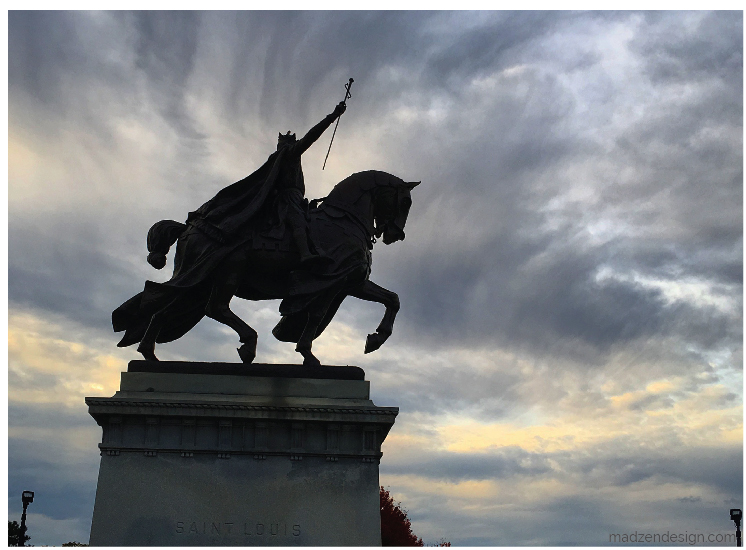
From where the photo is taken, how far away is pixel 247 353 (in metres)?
15.5

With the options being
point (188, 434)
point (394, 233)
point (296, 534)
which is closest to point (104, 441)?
point (188, 434)

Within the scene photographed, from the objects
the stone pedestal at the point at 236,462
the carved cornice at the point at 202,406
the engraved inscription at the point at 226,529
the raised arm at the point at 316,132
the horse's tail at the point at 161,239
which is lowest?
the engraved inscription at the point at 226,529

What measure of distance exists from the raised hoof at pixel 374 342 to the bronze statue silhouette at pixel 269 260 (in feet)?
0.06

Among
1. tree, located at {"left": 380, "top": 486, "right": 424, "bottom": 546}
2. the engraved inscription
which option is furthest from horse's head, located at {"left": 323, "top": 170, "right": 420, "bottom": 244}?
tree, located at {"left": 380, "top": 486, "right": 424, "bottom": 546}

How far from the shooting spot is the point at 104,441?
14.3 m

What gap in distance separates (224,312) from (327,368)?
2076 mm

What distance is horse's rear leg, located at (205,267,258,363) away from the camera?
15508 millimetres

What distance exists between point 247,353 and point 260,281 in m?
1.35

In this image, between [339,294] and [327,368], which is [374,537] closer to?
[327,368]

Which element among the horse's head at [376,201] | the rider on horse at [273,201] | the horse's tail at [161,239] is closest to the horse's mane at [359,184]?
the horse's head at [376,201]

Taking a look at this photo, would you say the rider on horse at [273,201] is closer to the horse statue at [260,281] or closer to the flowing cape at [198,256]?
the flowing cape at [198,256]

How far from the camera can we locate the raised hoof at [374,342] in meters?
15.8

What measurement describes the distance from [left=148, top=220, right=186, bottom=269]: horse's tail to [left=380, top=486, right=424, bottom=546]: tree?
3678cm

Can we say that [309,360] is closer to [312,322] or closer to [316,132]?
[312,322]
